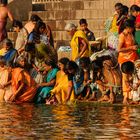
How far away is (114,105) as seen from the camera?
17.6 metres

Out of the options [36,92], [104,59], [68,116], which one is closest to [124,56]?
[104,59]

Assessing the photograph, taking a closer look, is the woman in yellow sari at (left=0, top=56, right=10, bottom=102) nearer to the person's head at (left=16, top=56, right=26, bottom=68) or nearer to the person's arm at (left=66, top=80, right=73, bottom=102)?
the person's head at (left=16, top=56, right=26, bottom=68)

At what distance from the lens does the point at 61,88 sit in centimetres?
1848

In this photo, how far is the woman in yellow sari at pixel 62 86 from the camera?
60.4ft

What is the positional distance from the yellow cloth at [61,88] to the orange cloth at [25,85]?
0.40 metres

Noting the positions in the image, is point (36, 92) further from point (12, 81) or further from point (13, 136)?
point (13, 136)

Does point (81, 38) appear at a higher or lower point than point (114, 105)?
higher

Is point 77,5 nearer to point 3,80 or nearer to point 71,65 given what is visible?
point 3,80

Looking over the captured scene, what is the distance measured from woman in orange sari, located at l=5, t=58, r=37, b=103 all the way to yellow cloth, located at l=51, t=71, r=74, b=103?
404mm

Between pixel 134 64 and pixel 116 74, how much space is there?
536 mm

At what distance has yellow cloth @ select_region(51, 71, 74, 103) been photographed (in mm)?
18453

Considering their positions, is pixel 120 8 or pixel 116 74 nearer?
pixel 116 74

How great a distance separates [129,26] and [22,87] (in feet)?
7.42

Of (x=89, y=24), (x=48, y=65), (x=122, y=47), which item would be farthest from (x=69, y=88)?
(x=89, y=24)
